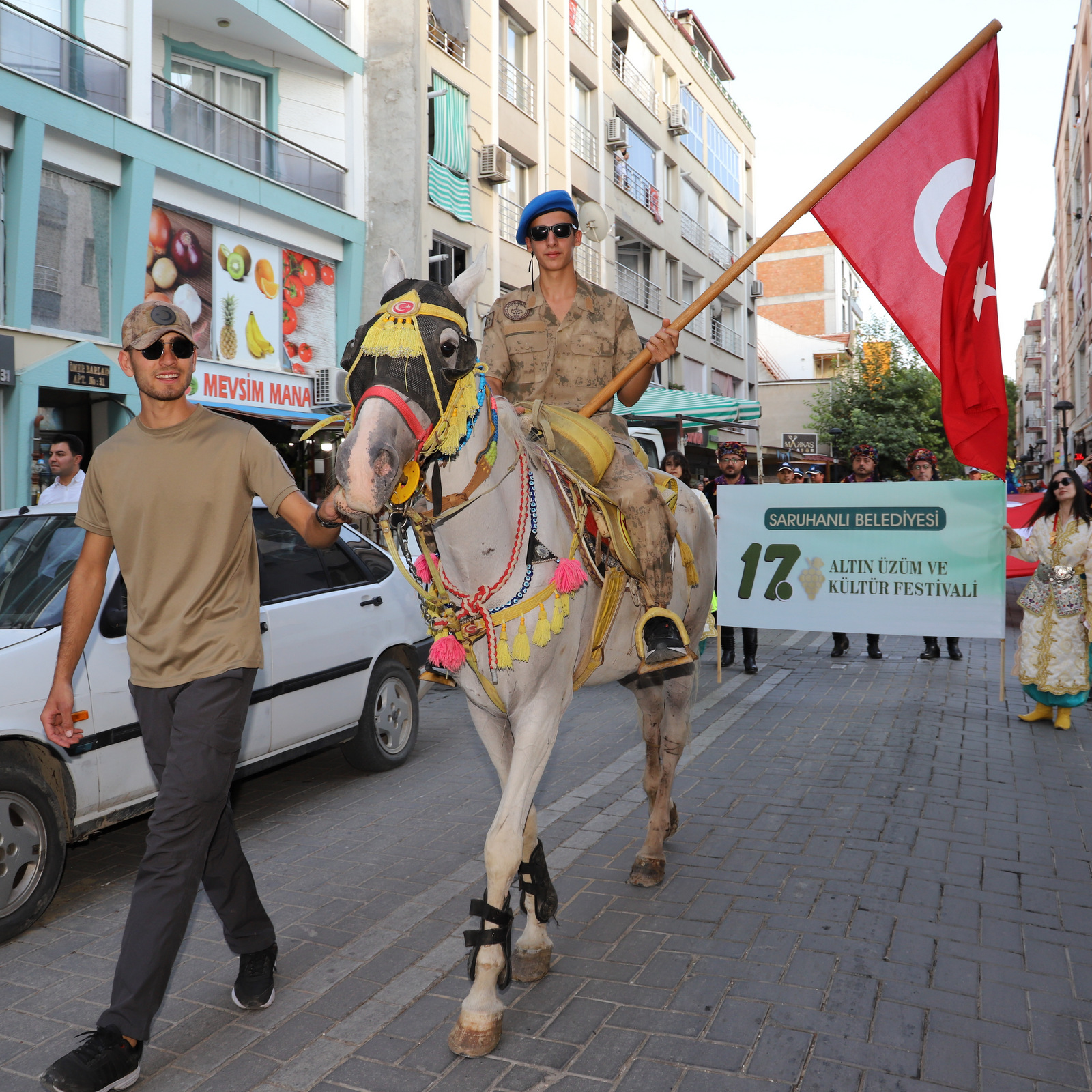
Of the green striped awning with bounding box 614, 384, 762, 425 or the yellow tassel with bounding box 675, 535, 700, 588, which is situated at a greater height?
the green striped awning with bounding box 614, 384, 762, 425

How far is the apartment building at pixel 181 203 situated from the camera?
1288cm

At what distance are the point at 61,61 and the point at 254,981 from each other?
14268 mm

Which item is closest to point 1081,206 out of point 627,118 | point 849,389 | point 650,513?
point 849,389

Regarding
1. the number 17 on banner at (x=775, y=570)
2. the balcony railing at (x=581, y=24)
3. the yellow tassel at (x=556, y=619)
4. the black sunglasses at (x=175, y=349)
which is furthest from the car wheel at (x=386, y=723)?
the balcony railing at (x=581, y=24)

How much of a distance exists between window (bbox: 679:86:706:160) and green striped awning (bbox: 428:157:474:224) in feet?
61.7

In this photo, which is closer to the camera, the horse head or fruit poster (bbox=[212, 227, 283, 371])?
the horse head

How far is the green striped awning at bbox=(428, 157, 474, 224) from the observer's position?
66.1 feet

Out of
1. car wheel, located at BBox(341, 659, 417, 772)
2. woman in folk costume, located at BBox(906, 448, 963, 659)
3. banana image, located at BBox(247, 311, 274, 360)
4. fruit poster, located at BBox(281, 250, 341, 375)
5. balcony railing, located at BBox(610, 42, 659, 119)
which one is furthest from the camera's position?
balcony railing, located at BBox(610, 42, 659, 119)

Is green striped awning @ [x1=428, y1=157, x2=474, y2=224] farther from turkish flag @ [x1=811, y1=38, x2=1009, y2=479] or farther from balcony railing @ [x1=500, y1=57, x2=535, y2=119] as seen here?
turkish flag @ [x1=811, y1=38, x2=1009, y2=479]

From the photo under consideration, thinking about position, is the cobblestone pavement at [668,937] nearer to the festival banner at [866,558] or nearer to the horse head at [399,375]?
the festival banner at [866,558]

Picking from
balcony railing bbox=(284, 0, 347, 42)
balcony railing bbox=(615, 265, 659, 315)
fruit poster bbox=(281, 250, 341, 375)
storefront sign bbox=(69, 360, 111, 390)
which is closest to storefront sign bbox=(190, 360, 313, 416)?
fruit poster bbox=(281, 250, 341, 375)

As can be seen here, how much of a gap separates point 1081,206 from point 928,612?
137 feet

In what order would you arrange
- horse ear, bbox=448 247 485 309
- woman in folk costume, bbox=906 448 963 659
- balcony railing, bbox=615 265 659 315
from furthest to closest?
balcony railing, bbox=615 265 659 315 → woman in folk costume, bbox=906 448 963 659 → horse ear, bbox=448 247 485 309

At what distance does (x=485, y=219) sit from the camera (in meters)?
22.5
